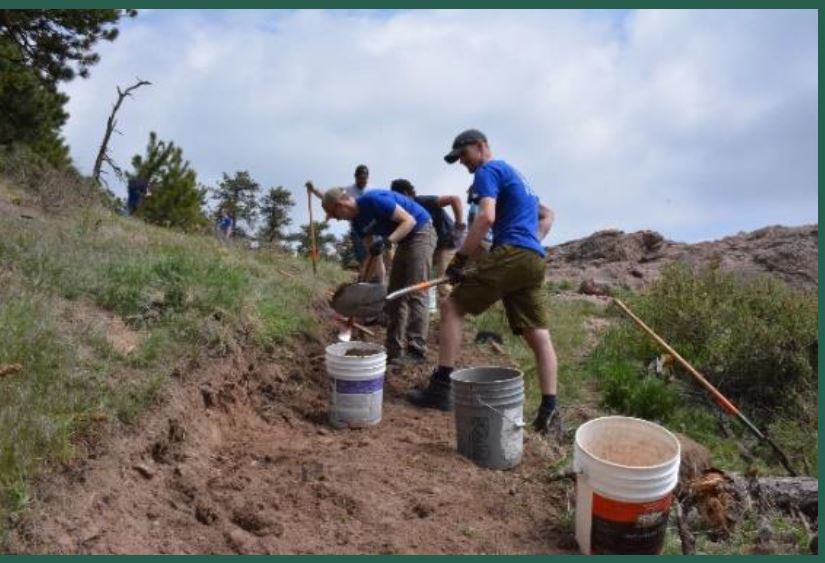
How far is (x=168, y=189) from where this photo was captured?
54.4 ft

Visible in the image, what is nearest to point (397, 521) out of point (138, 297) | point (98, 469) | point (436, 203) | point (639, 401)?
point (98, 469)

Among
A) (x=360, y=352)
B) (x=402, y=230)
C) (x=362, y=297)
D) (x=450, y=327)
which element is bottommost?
(x=360, y=352)

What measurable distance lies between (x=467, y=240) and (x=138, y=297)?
2180 millimetres

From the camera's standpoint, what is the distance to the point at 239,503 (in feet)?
11.3

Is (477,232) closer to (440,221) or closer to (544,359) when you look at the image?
(544,359)

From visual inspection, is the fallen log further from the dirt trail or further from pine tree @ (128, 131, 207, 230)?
pine tree @ (128, 131, 207, 230)

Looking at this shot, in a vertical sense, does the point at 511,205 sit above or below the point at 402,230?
above

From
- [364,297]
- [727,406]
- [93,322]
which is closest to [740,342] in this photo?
[727,406]

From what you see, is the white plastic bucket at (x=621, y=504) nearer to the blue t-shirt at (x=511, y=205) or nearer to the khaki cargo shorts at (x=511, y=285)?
the khaki cargo shorts at (x=511, y=285)

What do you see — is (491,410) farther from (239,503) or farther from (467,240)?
(239,503)

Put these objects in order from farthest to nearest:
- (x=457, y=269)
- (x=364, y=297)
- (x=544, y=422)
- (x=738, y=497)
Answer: (x=364, y=297)
(x=457, y=269)
(x=544, y=422)
(x=738, y=497)

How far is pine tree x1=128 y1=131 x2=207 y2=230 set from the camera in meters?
16.0

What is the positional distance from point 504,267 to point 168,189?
13.4 m

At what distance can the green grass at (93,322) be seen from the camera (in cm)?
315
